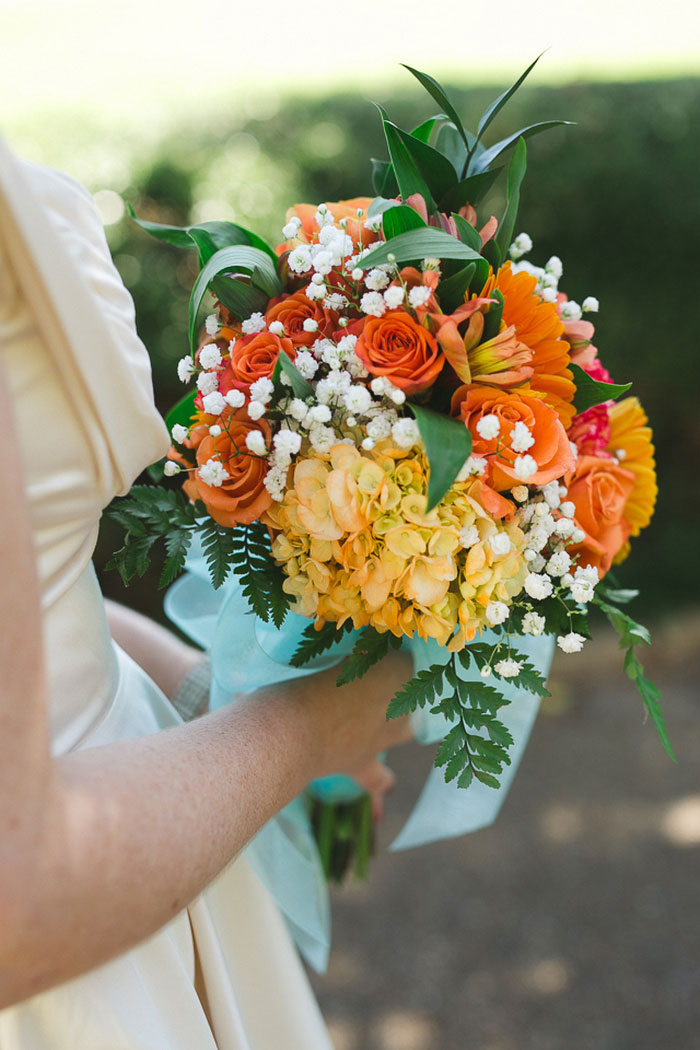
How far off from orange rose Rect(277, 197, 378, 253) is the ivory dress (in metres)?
0.33

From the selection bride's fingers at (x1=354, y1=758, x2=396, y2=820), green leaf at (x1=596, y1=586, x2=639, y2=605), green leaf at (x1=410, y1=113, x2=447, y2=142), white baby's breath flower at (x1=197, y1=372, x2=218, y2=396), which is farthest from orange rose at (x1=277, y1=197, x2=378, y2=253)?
bride's fingers at (x1=354, y1=758, x2=396, y2=820)

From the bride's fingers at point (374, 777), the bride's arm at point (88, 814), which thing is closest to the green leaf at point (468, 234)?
the bride's arm at point (88, 814)

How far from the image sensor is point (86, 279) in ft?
2.81

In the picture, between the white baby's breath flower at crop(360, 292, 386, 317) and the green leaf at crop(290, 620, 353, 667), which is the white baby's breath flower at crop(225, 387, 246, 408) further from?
the green leaf at crop(290, 620, 353, 667)

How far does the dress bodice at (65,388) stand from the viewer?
0.79 metres

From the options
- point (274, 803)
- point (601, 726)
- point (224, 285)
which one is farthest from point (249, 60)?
point (274, 803)

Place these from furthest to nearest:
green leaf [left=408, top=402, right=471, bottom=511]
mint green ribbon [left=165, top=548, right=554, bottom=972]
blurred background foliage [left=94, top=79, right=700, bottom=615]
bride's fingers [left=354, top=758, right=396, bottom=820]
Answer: blurred background foliage [left=94, top=79, right=700, bottom=615] → bride's fingers [left=354, top=758, right=396, bottom=820] → mint green ribbon [left=165, top=548, right=554, bottom=972] → green leaf [left=408, top=402, right=471, bottom=511]

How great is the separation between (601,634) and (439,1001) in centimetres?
213

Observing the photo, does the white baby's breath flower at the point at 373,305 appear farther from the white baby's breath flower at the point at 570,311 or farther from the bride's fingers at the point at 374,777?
the bride's fingers at the point at 374,777

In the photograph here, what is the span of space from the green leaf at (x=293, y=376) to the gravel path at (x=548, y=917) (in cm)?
223

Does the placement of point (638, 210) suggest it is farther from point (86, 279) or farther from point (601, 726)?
point (86, 279)

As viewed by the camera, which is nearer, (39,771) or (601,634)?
(39,771)

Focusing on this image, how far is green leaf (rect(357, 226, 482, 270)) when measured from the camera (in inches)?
38.4

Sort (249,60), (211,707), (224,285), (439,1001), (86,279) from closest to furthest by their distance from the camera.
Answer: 1. (86,279)
2. (224,285)
3. (211,707)
4. (439,1001)
5. (249,60)
